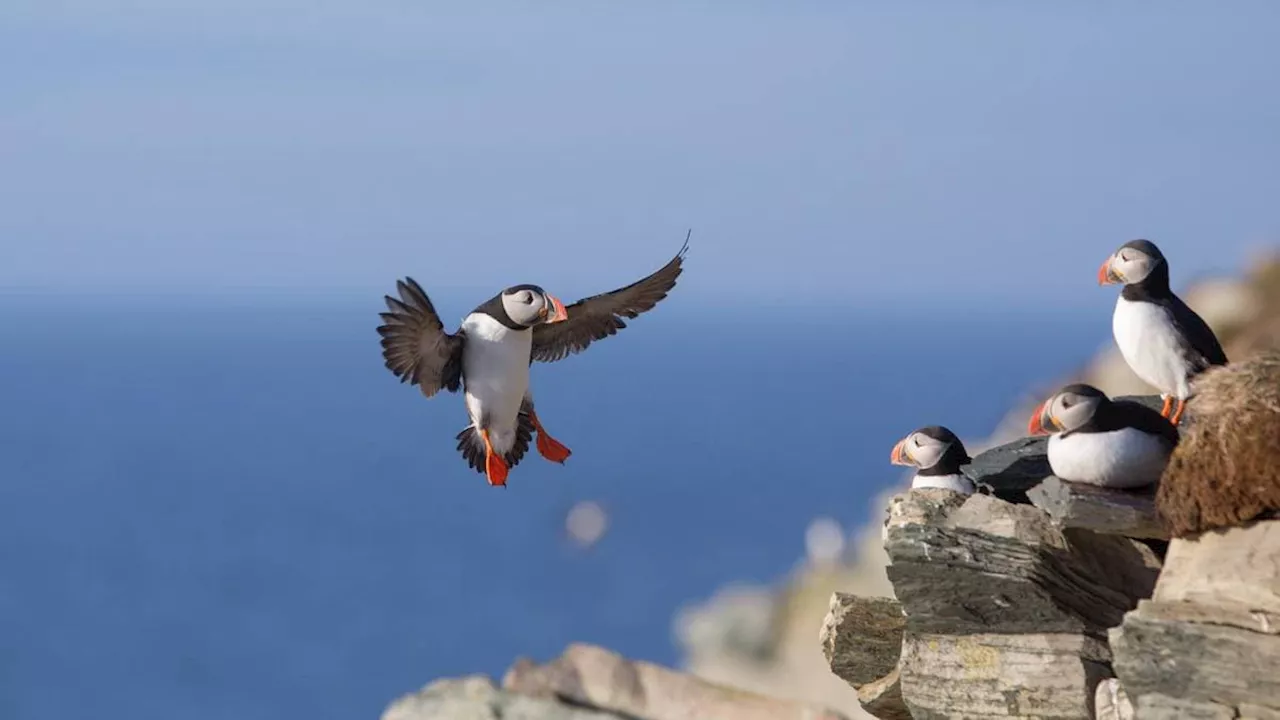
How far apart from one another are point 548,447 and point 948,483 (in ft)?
8.84

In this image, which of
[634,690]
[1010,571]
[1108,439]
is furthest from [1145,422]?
[634,690]

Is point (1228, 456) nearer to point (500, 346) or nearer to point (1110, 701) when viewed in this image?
point (1110, 701)

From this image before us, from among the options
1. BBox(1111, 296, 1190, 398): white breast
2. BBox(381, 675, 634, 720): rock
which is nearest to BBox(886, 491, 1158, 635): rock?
BBox(1111, 296, 1190, 398): white breast

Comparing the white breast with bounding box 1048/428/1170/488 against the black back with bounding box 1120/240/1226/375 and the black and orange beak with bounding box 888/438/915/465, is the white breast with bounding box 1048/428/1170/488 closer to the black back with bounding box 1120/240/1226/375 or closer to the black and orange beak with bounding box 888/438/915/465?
the black back with bounding box 1120/240/1226/375

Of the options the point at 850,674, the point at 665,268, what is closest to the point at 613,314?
the point at 665,268

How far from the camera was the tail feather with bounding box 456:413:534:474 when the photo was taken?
1058cm

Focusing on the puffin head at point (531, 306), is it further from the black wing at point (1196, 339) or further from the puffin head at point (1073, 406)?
the black wing at point (1196, 339)

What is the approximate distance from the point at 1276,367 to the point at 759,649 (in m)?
18.6

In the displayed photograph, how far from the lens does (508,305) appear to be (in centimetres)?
989

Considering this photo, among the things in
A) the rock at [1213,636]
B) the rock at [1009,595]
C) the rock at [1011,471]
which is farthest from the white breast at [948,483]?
the rock at [1213,636]

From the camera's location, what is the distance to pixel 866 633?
11945 mm

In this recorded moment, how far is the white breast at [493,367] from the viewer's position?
10047mm

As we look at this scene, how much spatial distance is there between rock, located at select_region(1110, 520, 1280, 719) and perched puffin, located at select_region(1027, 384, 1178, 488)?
71 cm

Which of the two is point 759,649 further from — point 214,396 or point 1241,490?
Result: point 214,396
